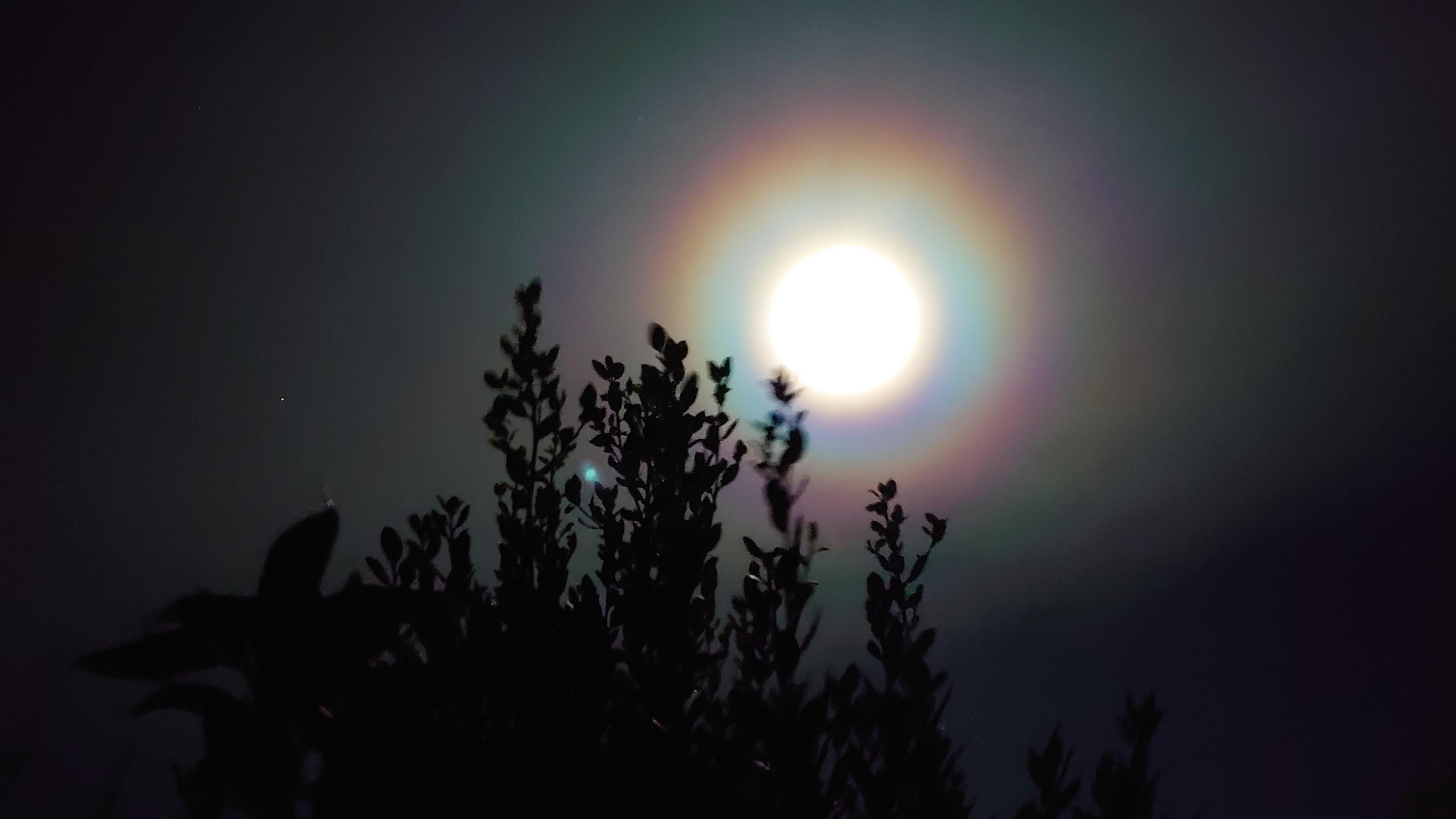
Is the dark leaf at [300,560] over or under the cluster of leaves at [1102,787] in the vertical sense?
under

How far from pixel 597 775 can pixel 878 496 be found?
3391 millimetres

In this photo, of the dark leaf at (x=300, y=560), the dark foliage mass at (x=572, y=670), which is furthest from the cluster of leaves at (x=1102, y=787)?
the dark leaf at (x=300, y=560)

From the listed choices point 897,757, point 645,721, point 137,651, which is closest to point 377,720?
point 137,651

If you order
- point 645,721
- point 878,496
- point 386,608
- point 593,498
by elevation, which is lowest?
point 386,608

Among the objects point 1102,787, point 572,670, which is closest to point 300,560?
point 572,670

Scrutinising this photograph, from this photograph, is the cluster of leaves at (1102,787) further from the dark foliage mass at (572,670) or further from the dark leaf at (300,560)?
the dark leaf at (300,560)

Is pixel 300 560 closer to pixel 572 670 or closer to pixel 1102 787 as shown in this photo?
pixel 572 670

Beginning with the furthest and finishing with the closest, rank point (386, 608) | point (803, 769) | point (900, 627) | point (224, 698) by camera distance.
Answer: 1. point (900, 627)
2. point (803, 769)
3. point (386, 608)
4. point (224, 698)

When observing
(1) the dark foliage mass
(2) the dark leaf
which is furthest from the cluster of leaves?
(2) the dark leaf

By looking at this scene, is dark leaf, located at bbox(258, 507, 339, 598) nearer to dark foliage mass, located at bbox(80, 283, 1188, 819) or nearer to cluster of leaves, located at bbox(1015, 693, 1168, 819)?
dark foliage mass, located at bbox(80, 283, 1188, 819)

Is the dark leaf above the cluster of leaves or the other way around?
the other way around

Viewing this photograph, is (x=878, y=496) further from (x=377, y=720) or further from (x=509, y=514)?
(x=377, y=720)

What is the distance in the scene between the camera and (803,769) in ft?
13.1

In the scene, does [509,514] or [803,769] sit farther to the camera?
[509,514]
